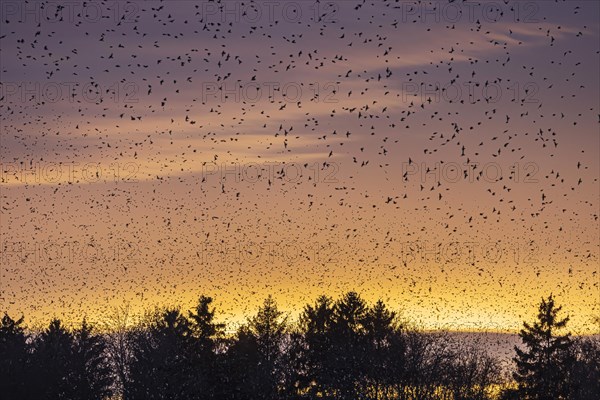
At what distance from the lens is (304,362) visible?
8700 centimetres

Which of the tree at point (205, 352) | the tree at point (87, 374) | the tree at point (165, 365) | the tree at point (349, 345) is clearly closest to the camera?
the tree at point (205, 352)

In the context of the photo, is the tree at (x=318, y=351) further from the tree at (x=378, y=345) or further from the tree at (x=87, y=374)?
the tree at (x=87, y=374)

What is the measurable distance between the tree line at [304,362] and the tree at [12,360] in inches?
3.7

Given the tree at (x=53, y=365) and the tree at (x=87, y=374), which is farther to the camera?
the tree at (x=87, y=374)

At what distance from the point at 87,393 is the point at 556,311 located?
1606 inches

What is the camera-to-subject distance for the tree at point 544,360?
85.8 meters

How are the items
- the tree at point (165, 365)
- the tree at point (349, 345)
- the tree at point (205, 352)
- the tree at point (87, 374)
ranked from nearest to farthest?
the tree at point (205, 352) < the tree at point (165, 365) < the tree at point (349, 345) < the tree at point (87, 374)

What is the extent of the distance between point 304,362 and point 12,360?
24546 millimetres

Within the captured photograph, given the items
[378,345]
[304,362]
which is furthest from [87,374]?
[378,345]

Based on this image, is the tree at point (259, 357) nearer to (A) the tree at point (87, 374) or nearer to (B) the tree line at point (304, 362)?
(B) the tree line at point (304, 362)

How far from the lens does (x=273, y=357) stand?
8012 centimetres

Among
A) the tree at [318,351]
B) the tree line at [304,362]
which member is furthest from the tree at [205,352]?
the tree at [318,351]

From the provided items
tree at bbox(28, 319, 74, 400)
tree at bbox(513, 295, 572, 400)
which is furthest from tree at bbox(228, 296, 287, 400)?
tree at bbox(513, 295, 572, 400)

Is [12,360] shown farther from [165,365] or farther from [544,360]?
[544,360]
